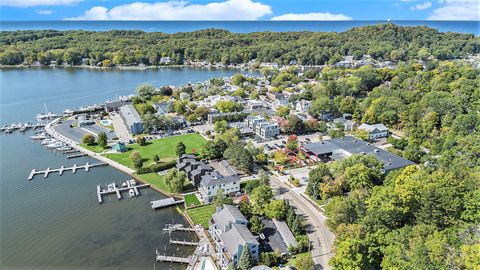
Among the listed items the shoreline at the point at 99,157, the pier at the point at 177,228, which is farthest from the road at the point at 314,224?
the shoreline at the point at 99,157

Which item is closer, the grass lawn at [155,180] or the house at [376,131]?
the grass lawn at [155,180]

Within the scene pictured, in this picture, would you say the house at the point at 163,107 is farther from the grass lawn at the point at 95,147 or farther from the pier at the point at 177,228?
the pier at the point at 177,228

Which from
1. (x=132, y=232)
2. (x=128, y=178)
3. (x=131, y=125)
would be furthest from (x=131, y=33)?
(x=132, y=232)

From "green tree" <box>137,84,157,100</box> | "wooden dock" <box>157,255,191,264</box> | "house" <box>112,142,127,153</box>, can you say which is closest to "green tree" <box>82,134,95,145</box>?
"house" <box>112,142,127,153</box>

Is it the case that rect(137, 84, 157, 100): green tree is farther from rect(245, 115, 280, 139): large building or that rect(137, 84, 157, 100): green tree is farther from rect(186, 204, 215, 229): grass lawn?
rect(186, 204, 215, 229): grass lawn

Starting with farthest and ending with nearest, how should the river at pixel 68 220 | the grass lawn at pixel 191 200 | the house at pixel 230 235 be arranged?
the grass lawn at pixel 191 200
the river at pixel 68 220
the house at pixel 230 235

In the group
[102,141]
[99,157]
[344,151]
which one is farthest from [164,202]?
[344,151]

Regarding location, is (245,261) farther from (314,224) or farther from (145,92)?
(145,92)

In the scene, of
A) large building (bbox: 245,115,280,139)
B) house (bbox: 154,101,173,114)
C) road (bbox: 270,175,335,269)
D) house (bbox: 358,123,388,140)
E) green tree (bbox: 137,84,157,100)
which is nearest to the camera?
Answer: road (bbox: 270,175,335,269)
